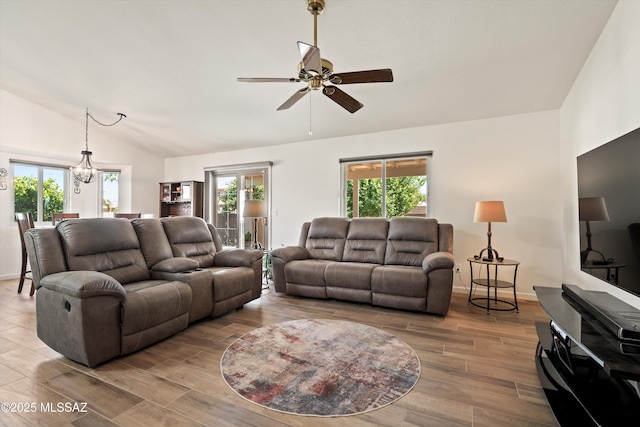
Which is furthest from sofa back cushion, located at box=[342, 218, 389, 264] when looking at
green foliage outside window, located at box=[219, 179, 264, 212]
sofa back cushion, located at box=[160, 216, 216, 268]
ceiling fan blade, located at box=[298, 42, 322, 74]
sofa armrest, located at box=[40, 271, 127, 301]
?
sofa armrest, located at box=[40, 271, 127, 301]

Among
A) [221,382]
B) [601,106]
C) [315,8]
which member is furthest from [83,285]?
[601,106]

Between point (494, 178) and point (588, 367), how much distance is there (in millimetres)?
2934

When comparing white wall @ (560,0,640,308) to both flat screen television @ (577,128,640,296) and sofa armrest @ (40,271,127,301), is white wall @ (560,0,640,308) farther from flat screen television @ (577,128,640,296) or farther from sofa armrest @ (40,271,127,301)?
sofa armrest @ (40,271,127,301)

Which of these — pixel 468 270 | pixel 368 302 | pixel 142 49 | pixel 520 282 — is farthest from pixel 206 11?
pixel 520 282

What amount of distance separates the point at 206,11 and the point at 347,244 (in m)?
3.19

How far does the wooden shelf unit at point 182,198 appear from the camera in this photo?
6.44 meters

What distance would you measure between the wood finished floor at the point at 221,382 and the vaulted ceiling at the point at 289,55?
2.66m

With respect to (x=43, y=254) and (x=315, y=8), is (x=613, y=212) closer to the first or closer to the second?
(x=315, y=8)

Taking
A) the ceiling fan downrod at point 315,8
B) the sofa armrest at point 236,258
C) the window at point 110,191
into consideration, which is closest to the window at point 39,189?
the window at point 110,191

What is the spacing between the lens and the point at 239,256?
3615 mm

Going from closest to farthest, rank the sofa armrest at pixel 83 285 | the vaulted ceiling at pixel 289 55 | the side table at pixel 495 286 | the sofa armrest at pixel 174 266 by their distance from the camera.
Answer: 1. the sofa armrest at pixel 83 285
2. the vaulted ceiling at pixel 289 55
3. the sofa armrest at pixel 174 266
4. the side table at pixel 495 286

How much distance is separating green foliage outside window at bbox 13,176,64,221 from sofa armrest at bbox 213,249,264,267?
4.34 m

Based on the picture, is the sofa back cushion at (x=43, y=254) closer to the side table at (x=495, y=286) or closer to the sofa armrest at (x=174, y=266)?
the sofa armrest at (x=174, y=266)

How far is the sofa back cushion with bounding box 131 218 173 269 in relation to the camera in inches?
122
